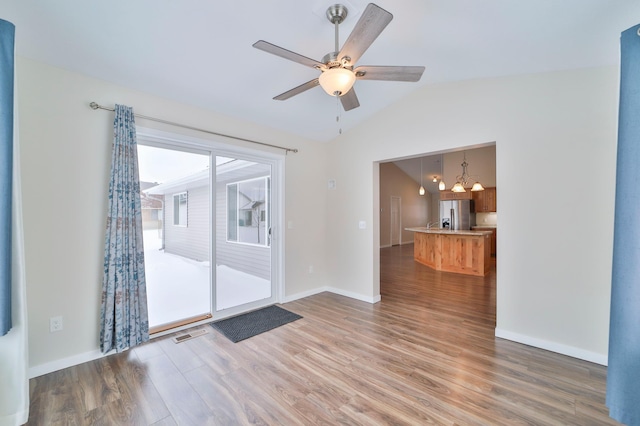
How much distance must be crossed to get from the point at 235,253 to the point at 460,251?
5.08 metres

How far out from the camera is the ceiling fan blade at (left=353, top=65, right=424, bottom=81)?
2.07 meters

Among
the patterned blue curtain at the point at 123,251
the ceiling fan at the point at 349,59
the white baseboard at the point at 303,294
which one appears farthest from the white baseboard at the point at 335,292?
the ceiling fan at the point at 349,59

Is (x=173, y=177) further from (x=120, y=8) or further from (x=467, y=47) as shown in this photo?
(x=467, y=47)

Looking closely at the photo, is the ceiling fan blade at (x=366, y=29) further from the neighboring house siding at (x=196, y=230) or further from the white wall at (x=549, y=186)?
the neighboring house siding at (x=196, y=230)

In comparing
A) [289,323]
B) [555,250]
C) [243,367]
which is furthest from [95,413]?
[555,250]

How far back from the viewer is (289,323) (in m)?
3.45

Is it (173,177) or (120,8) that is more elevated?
(120,8)

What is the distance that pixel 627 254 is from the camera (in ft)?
4.56

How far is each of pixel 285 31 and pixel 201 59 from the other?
0.89 meters

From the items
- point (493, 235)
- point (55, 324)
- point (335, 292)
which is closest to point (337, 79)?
point (55, 324)

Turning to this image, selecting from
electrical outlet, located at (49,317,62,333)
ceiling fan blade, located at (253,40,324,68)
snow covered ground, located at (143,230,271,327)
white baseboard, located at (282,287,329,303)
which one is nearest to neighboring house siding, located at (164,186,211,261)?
snow covered ground, located at (143,230,271,327)

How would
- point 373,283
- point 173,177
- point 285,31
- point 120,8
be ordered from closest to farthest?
point 120,8 < point 285,31 < point 173,177 < point 373,283

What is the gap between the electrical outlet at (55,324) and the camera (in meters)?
2.42

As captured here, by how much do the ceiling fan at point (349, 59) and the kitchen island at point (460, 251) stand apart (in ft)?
16.5
